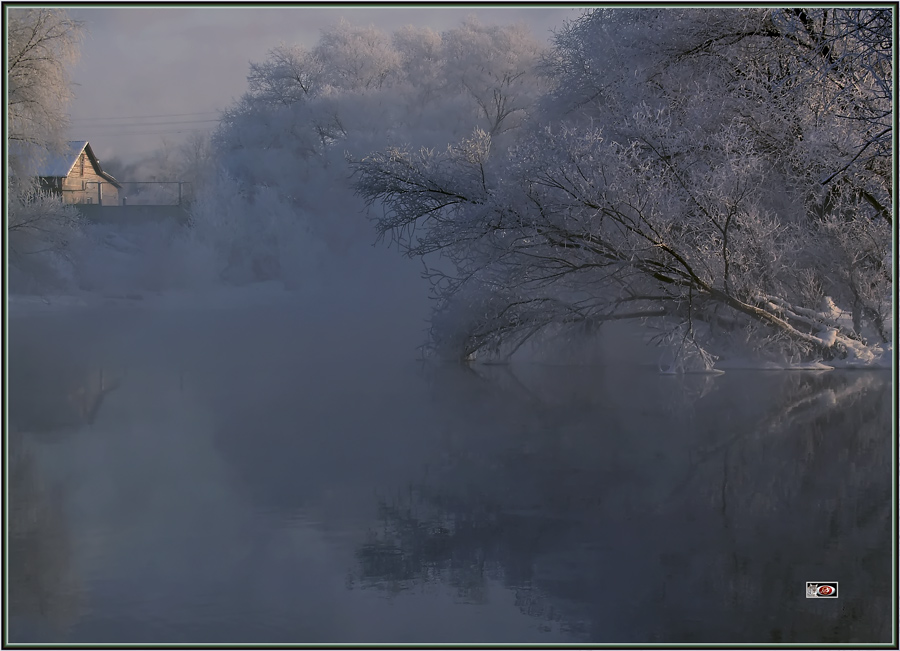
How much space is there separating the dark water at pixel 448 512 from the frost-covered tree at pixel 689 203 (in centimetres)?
125

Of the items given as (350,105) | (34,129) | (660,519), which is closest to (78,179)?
(34,129)

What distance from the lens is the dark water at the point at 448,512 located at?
3.62 metres

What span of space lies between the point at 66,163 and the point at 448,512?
5.77m

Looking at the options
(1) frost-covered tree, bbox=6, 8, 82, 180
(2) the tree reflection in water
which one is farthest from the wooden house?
(2) the tree reflection in water

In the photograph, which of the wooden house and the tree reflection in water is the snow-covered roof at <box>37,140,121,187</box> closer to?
the wooden house

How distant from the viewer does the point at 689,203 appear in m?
9.79

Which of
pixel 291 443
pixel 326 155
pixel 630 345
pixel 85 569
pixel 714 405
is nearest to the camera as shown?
pixel 85 569

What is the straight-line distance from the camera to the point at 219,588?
383 centimetres

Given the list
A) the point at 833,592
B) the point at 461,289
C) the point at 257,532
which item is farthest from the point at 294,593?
the point at 461,289

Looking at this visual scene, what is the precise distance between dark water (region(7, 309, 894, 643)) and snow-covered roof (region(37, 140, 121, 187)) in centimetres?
190

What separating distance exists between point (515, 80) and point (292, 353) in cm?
1225

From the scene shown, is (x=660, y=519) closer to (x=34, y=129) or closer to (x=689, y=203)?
(x=689, y=203)

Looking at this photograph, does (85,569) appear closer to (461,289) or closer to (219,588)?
(219,588)

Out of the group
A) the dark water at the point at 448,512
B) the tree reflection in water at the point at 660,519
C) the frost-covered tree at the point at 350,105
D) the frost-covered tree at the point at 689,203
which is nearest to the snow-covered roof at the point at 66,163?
the dark water at the point at 448,512
